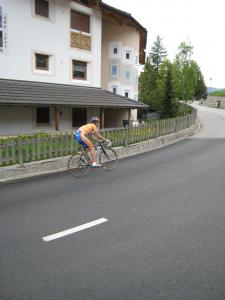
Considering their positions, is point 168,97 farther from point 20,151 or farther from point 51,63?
point 20,151

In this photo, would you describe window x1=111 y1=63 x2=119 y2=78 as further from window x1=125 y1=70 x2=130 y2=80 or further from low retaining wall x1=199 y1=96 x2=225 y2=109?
low retaining wall x1=199 y1=96 x2=225 y2=109

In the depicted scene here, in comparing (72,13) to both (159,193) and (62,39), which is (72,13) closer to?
(62,39)

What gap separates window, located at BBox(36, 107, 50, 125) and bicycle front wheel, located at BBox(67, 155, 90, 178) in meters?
10.7

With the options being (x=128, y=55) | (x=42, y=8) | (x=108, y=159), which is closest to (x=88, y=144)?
(x=108, y=159)

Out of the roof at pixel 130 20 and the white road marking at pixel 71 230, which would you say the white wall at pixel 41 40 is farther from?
the white road marking at pixel 71 230

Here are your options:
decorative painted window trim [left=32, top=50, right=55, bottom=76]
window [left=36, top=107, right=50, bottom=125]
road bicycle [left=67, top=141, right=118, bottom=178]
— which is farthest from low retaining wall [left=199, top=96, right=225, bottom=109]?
road bicycle [left=67, top=141, right=118, bottom=178]

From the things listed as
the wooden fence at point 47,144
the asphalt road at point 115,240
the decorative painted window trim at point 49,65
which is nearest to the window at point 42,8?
the decorative painted window trim at point 49,65

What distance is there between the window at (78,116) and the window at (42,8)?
266 inches

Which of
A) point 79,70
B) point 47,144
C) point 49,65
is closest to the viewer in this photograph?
point 47,144

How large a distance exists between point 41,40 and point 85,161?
12.4 metres

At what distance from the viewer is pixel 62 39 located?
1967cm

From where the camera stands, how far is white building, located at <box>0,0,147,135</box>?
55.3 ft

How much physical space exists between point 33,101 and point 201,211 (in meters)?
12.3

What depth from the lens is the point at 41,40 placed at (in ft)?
60.7
